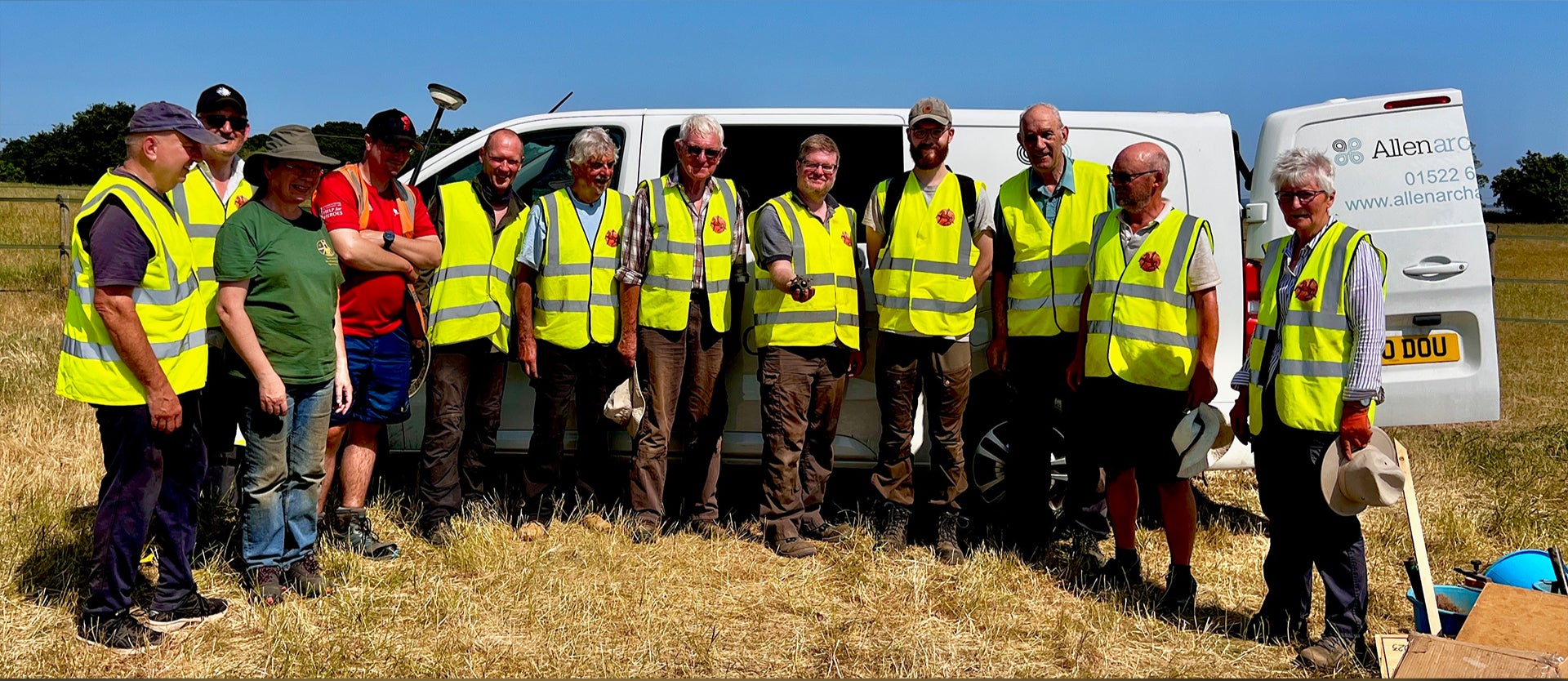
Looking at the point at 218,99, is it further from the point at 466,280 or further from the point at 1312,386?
the point at 1312,386

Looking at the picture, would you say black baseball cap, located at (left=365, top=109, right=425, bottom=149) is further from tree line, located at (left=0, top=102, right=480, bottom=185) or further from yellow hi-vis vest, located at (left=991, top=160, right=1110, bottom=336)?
tree line, located at (left=0, top=102, right=480, bottom=185)

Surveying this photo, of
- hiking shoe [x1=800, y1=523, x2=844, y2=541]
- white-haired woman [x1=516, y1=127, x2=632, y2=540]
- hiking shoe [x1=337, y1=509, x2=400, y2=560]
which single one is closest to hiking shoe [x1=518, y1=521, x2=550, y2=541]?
white-haired woman [x1=516, y1=127, x2=632, y2=540]

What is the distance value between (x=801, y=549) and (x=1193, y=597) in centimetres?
152

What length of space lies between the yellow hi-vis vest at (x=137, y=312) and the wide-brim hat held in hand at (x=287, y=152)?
1.10 ft

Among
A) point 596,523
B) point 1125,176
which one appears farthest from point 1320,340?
point 596,523

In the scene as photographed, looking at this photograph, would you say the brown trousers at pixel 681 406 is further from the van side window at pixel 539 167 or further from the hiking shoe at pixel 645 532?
the van side window at pixel 539 167

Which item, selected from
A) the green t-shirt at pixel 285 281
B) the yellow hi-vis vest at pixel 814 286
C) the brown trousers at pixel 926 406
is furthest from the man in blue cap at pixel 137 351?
the brown trousers at pixel 926 406

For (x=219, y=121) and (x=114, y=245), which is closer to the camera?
(x=114, y=245)

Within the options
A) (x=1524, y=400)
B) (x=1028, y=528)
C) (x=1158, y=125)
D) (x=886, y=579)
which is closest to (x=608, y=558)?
(x=886, y=579)

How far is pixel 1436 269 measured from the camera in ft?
15.3

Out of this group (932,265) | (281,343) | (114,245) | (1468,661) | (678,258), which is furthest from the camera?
(678,258)

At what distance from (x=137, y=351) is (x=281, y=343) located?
520 millimetres

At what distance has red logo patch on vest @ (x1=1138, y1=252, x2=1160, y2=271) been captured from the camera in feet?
13.0

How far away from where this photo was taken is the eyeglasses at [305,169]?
371 centimetres
